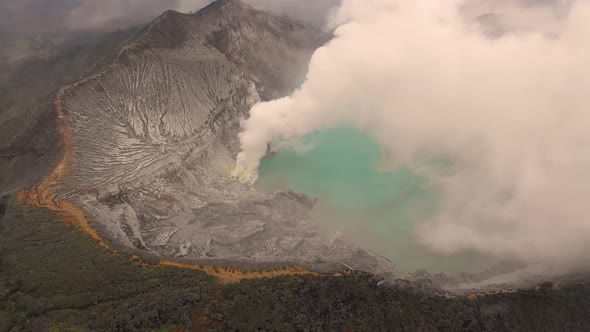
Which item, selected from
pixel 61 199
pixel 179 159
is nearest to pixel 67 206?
pixel 61 199

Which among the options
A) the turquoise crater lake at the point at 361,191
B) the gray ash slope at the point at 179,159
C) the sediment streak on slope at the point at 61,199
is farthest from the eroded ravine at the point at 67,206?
the turquoise crater lake at the point at 361,191

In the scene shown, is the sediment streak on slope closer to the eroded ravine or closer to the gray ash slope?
the eroded ravine

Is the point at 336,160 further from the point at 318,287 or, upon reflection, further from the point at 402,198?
the point at 318,287

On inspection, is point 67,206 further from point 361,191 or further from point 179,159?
point 361,191

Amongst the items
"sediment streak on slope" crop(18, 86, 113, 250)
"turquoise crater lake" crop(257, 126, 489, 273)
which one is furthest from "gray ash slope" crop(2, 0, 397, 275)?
"turquoise crater lake" crop(257, 126, 489, 273)

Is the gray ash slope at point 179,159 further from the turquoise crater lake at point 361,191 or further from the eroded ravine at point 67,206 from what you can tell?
the turquoise crater lake at point 361,191

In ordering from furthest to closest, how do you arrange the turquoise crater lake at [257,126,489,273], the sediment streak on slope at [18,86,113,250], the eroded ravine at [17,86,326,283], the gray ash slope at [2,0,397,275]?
1. the turquoise crater lake at [257,126,489,273]
2. the gray ash slope at [2,0,397,275]
3. the sediment streak on slope at [18,86,113,250]
4. the eroded ravine at [17,86,326,283]

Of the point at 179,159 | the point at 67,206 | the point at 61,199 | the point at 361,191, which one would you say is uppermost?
the point at 179,159

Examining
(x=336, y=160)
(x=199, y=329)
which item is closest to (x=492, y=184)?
(x=336, y=160)
